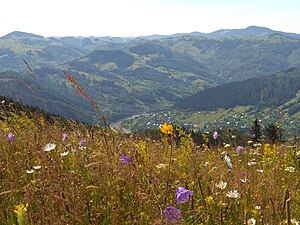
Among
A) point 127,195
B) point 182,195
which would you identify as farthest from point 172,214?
point 127,195

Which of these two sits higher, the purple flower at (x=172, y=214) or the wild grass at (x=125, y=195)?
the purple flower at (x=172, y=214)

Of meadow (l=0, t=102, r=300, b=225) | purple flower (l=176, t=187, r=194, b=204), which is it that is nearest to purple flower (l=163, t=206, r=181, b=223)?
meadow (l=0, t=102, r=300, b=225)

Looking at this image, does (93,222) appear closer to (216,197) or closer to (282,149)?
(216,197)

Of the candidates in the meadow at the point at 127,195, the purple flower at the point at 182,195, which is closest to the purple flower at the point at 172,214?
the meadow at the point at 127,195

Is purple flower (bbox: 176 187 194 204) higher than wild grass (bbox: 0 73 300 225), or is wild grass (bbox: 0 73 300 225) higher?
purple flower (bbox: 176 187 194 204)

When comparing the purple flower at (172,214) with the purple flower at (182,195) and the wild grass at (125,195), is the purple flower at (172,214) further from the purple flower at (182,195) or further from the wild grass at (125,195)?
the purple flower at (182,195)

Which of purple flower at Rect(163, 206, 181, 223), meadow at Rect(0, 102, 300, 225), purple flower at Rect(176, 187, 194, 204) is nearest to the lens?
purple flower at Rect(163, 206, 181, 223)

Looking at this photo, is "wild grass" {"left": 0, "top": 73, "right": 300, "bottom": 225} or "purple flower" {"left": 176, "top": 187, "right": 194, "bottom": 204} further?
"wild grass" {"left": 0, "top": 73, "right": 300, "bottom": 225}

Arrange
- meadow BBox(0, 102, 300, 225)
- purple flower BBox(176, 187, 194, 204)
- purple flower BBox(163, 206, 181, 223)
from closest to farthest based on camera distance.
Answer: purple flower BBox(163, 206, 181, 223), purple flower BBox(176, 187, 194, 204), meadow BBox(0, 102, 300, 225)

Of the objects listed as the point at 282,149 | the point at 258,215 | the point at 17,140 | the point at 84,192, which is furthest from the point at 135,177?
the point at 282,149

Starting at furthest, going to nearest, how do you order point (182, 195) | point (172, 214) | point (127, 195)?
point (127, 195) → point (182, 195) → point (172, 214)

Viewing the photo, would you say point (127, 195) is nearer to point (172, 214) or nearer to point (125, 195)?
point (125, 195)

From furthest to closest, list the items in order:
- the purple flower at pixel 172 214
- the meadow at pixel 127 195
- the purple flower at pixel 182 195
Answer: the meadow at pixel 127 195, the purple flower at pixel 182 195, the purple flower at pixel 172 214

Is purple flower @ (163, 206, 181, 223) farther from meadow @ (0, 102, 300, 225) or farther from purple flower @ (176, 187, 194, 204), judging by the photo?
purple flower @ (176, 187, 194, 204)
